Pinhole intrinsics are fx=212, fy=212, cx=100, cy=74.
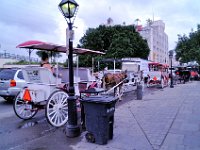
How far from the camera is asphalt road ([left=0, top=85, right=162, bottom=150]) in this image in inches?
194

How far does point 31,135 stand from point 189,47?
40.2m

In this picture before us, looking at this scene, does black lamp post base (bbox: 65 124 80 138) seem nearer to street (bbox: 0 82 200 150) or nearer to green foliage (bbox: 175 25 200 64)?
street (bbox: 0 82 200 150)

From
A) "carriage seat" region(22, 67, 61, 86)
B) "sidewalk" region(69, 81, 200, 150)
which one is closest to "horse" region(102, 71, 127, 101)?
"sidewalk" region(69, 81, 200, 150)

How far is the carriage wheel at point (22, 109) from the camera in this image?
7312 mm

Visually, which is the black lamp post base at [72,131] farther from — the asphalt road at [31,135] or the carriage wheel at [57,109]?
the carriage wheel at [57,109]

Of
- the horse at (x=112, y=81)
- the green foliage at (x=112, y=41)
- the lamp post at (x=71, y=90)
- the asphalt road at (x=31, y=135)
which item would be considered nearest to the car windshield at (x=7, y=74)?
the asphalt road at (x=31, y=135)

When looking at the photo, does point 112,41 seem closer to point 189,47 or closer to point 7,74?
point 189,47

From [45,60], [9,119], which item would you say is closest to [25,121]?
[9,119]

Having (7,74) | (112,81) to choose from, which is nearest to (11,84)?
(7,74)

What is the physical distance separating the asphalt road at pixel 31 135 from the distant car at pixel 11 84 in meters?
2.57

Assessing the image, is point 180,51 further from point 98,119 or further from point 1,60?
point 98,119

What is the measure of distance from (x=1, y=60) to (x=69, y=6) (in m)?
42.9

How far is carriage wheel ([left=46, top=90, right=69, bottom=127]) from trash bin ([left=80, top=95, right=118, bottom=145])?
179 cm

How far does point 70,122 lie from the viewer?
5.43m
